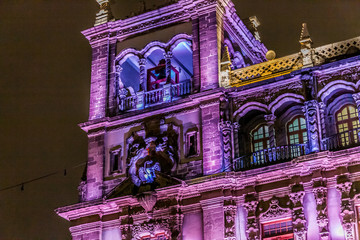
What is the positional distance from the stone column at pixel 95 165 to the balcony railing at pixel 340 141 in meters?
11.3

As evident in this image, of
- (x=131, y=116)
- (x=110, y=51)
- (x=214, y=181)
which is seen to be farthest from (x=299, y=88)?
(x=110, y=51)

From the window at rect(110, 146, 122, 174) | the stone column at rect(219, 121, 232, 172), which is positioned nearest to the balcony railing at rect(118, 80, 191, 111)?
the window at rect(110, 146, 122, 174)

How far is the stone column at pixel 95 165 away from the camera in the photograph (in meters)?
39.3

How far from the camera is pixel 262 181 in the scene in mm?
35469

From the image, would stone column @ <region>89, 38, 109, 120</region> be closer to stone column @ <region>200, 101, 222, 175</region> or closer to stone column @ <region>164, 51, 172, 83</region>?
stone column @ <region>164, 51, 172, 83</region>

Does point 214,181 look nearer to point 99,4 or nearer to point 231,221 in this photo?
point 231,221

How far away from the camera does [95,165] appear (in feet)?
131

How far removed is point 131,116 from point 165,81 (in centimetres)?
275

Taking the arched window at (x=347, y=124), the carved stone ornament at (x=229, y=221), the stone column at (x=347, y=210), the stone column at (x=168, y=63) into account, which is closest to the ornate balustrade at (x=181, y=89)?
the stone column at (x=168, y=63)

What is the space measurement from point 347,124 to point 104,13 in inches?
606

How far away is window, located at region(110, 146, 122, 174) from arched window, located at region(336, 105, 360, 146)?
10.8 m

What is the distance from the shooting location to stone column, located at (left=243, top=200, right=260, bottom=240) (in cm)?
3478

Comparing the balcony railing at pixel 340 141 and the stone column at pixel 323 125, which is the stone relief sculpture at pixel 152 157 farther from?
the balcony railing at pixel 340 141

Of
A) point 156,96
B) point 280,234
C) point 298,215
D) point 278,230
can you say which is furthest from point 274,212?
point 156,96
